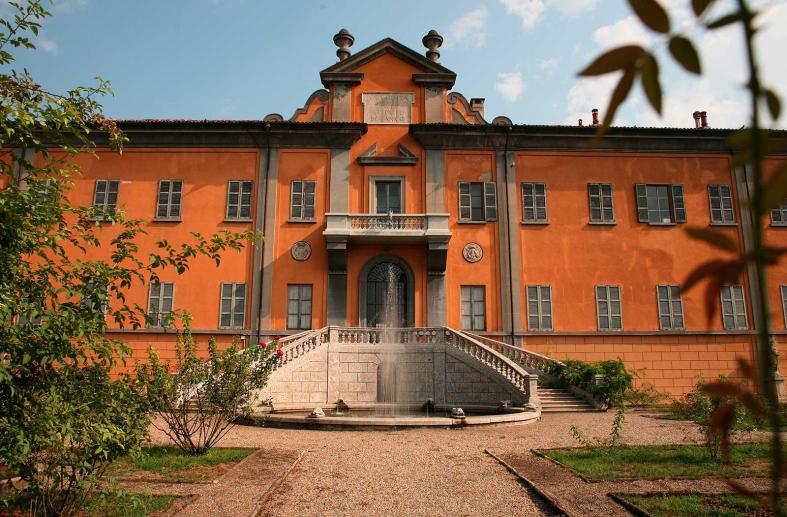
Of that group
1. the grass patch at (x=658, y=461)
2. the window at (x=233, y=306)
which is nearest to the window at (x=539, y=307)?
the window at (x=233, y=306)

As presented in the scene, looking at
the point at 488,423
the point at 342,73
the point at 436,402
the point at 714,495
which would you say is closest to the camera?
the point at 714,495

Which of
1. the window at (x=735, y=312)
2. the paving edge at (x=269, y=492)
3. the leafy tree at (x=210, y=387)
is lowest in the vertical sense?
the paving edge at (x=269, y=492)

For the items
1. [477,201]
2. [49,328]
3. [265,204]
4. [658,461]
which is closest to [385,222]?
[477,201]

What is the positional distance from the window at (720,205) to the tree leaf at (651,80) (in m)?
24.7

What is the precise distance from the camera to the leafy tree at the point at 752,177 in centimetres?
69

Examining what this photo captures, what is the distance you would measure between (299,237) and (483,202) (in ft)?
24.0

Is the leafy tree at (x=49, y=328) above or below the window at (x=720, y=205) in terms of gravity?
below

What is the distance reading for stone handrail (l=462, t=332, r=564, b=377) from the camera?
1894cm

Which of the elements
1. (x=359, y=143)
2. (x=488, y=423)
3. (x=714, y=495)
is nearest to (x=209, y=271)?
(x=359, y=143)

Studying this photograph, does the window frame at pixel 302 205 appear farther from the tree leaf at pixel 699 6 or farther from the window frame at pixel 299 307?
the tree leaf at pixel 699 6

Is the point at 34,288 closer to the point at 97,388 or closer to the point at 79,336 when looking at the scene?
the point at 79,336

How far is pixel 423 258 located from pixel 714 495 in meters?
15.3

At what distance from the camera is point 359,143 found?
73.8ft

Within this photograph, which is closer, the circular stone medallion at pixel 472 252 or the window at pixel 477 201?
the circular stone medallion at pixel 472 252
